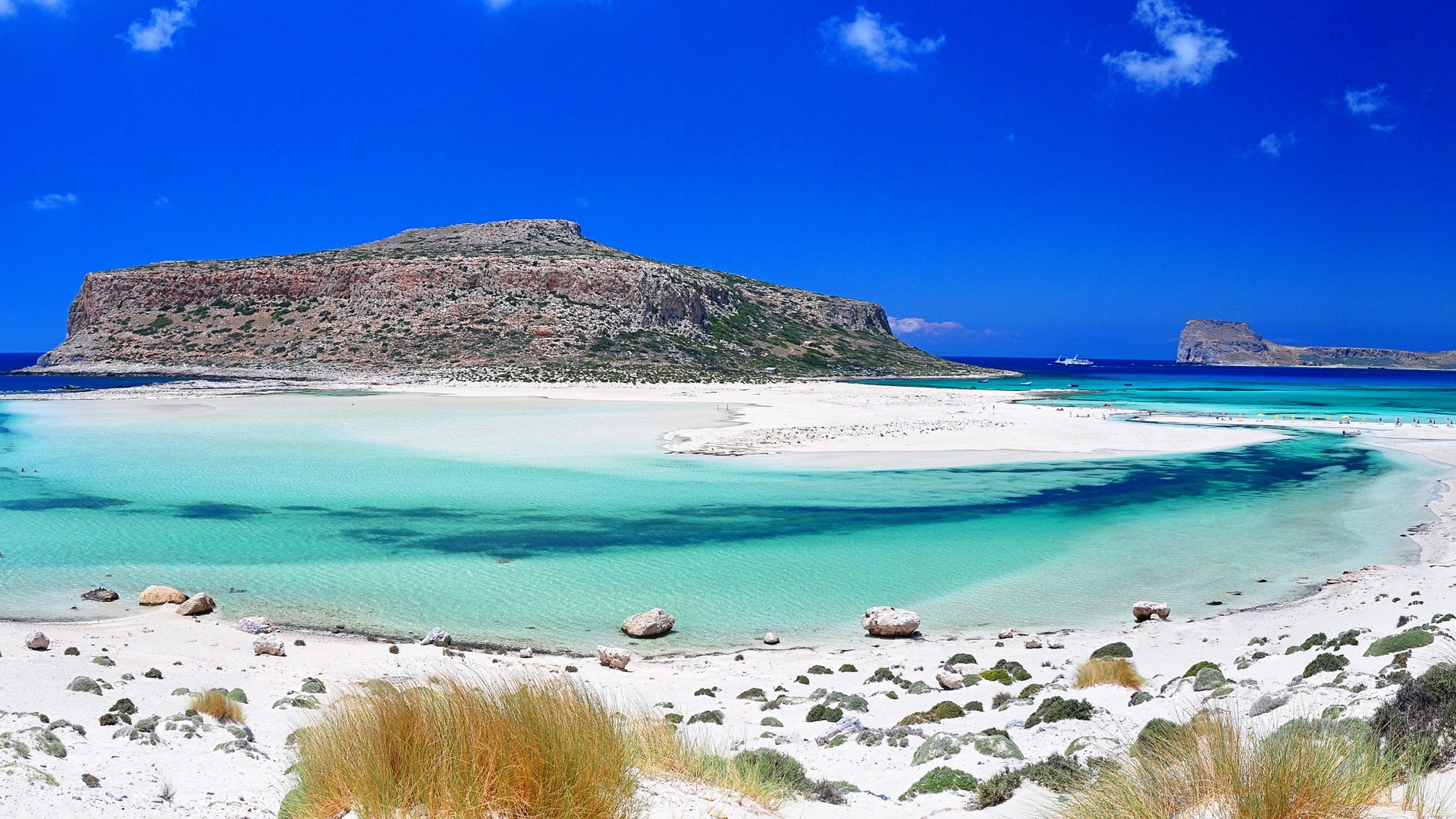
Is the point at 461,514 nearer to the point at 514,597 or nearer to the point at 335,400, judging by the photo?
the point at 514,597

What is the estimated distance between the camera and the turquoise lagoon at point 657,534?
10.8 meters

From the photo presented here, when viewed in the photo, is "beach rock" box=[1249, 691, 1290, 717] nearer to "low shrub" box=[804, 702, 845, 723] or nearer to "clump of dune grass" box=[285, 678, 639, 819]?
"low shrub" box=[804, 702, 845, 723]

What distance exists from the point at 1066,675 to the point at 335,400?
150 ft

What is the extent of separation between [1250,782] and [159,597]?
11171 millimetres

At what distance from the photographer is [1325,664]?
6781mm

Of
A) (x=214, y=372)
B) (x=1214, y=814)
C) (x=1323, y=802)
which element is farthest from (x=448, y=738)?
(x=214, y=372)

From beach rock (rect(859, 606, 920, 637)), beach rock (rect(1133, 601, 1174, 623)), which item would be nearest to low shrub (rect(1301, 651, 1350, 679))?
beach rock (rect(1133, 601, 1174, 623))

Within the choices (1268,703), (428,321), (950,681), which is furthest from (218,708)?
(428,321)

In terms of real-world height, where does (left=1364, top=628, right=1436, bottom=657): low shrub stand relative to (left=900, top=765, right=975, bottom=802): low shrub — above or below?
above

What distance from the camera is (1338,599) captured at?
10648 millimetres

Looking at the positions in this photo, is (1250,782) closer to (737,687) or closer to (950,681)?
(950,681)

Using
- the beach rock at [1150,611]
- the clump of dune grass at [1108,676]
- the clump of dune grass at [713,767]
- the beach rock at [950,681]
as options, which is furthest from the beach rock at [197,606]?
the beach rock at [1150,611]

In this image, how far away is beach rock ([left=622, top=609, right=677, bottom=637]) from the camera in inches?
380

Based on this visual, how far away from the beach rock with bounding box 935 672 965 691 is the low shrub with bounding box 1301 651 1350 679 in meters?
2.64
